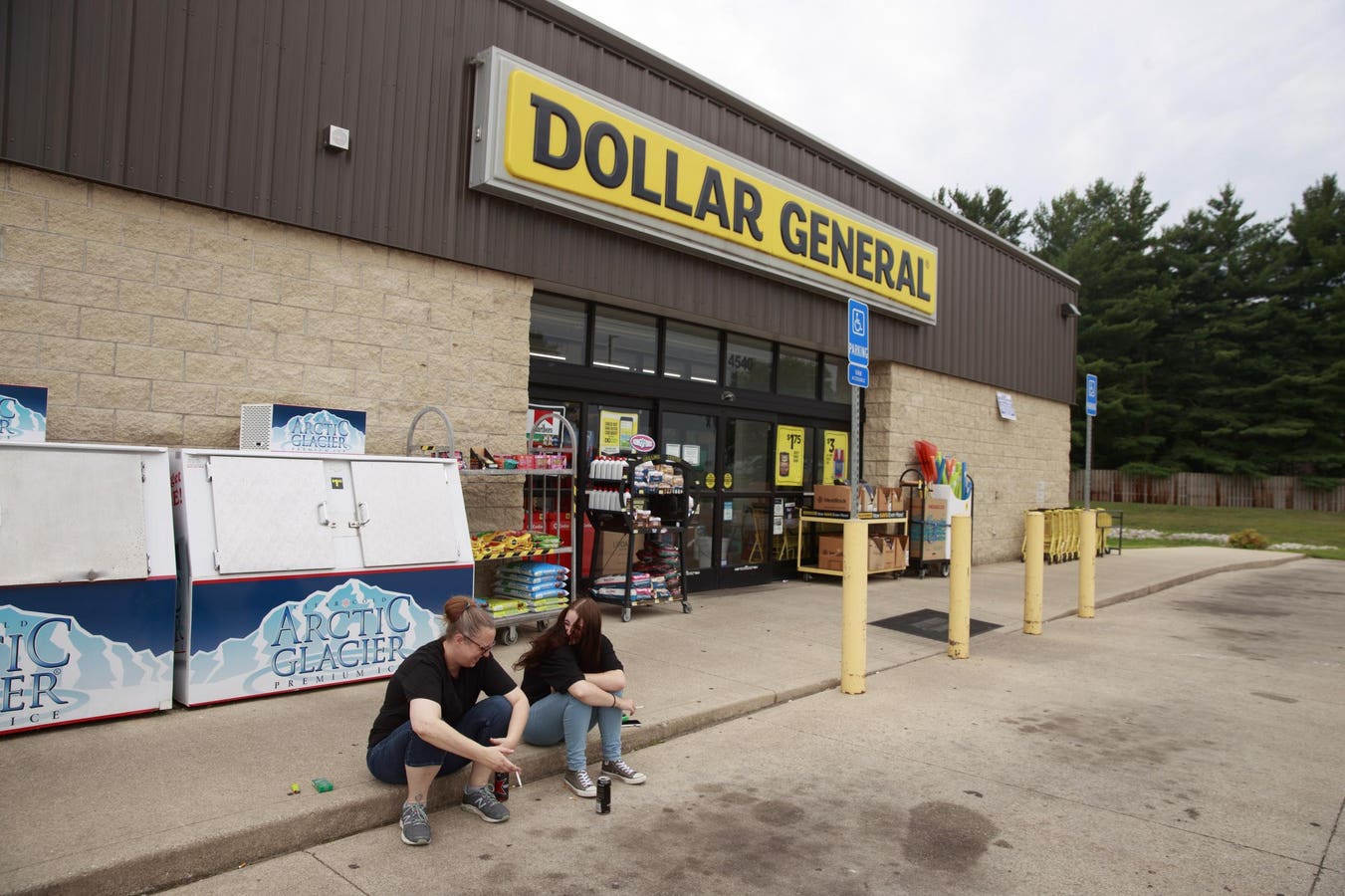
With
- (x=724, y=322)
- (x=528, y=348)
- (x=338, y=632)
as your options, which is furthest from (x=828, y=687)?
(x=724, y=322)

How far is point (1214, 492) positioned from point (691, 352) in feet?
127

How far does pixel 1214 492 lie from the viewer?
39812 mm

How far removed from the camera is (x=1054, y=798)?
4547 mm

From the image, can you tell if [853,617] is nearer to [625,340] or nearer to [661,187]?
[625,340]

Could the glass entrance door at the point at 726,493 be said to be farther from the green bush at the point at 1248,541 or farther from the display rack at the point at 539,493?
the green bush at the point at 1248,541

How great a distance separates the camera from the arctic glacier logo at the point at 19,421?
508 cm

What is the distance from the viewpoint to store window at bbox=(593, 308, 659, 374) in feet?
31.8

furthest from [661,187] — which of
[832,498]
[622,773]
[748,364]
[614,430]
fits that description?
[622,773]

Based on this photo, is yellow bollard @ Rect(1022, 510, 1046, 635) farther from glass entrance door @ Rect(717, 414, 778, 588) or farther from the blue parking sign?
glass entrance door @ Rect(717, 414, 778, 588)

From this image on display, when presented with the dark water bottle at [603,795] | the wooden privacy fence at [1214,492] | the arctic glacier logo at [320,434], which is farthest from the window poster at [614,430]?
the wooden privacy fence at [1214,492]

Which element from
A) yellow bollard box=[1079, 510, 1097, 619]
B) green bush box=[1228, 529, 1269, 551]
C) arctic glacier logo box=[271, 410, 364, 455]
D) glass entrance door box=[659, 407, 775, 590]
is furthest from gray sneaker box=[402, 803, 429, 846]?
green bush box=[1228, 529, 1269, 551]

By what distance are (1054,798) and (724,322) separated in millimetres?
7319

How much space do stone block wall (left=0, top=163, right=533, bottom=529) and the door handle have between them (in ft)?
4.28

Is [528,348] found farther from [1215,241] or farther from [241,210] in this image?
[1215,241]
